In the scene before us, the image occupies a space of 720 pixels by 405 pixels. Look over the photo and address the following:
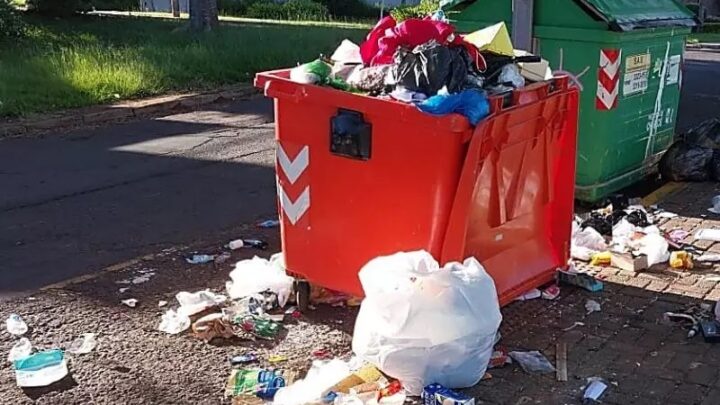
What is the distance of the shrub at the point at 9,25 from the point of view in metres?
17.2

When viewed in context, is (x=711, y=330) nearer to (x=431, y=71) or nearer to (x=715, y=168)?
(x=431, y=71)

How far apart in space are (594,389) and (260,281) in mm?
1820

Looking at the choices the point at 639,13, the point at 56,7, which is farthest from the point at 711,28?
the point at 639,13

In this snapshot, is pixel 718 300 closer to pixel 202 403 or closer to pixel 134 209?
pixel 202 403

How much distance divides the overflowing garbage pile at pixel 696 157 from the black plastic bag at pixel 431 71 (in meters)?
3.70

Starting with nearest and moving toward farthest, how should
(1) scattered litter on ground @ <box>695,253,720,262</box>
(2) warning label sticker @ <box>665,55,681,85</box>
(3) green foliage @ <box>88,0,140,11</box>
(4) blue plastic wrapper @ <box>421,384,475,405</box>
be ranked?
(4) blue plastic wrapper @ <box>421,384,475,405</box>, (1) scattered litter on ground @ <box>695,253,720,262</box>, (2) warning label sticker @ <box>665,55,681,85</box>, (3) green foliage @ <box>88,0,140,11</box>

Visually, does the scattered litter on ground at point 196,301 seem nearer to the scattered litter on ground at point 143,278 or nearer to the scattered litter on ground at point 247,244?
the scattered litter on ground at point 143,278

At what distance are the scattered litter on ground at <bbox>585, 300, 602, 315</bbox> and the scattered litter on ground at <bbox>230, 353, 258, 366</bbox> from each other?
5.54ft

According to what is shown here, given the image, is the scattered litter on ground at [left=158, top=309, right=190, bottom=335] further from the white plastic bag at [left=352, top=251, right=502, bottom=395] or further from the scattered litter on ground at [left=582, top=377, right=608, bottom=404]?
the scattered litter on ground at [left=582, top=377, right=608, bottom=404]

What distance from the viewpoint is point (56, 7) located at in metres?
23.1

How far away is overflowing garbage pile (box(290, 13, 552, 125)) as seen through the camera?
4.01 meters

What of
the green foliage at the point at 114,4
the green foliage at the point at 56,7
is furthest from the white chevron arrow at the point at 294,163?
the green foliage at the point at 114,4

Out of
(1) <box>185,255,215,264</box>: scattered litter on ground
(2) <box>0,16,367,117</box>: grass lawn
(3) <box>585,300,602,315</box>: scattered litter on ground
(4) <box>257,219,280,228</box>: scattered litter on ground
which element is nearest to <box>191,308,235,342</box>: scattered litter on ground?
(1) <box>185,255,215,264</box>: scattered litter on ground

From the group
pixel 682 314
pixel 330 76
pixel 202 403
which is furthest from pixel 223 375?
pixel 682 314
